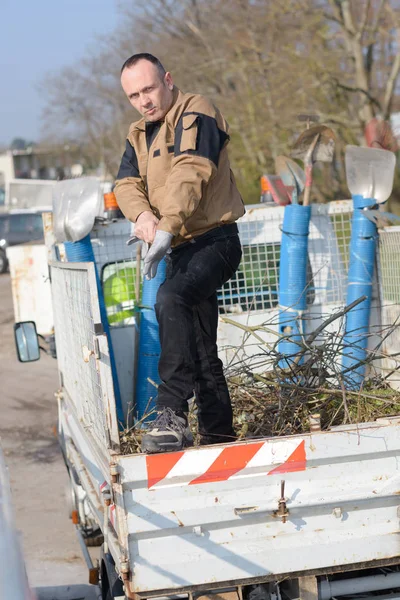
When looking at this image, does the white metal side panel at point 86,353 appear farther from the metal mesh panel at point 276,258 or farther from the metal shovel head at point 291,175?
the metal shovel head at point 291,175

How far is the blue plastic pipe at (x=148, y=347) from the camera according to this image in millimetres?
4930

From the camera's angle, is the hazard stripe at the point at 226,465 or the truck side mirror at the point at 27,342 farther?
the truck side mirror at the point at 27,342

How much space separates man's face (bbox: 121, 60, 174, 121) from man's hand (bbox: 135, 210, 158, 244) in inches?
17.0

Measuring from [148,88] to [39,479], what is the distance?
5272 millimetres

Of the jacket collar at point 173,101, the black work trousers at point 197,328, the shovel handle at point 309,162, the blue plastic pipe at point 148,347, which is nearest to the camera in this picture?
the black work trousers at point 197,328

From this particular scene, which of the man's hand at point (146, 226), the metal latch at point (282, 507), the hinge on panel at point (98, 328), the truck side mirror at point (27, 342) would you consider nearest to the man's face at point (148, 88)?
the man's hand at point (146, 226)

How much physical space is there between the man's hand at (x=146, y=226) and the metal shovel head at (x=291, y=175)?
2.44m

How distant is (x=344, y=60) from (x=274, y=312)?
14.1 m

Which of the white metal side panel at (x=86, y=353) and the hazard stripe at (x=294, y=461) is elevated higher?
the white metal side panel at (x=86, y=353)

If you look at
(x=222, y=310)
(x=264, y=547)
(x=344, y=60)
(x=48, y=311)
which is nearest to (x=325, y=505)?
(x=264, y=547)

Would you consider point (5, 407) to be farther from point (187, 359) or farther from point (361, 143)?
point (361, 143)

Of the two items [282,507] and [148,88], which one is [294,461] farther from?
[148,88]

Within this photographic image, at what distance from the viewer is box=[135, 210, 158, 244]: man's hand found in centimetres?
341

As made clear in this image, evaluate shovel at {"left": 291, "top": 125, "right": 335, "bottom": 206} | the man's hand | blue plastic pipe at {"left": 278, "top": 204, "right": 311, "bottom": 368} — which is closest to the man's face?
the man's hand
